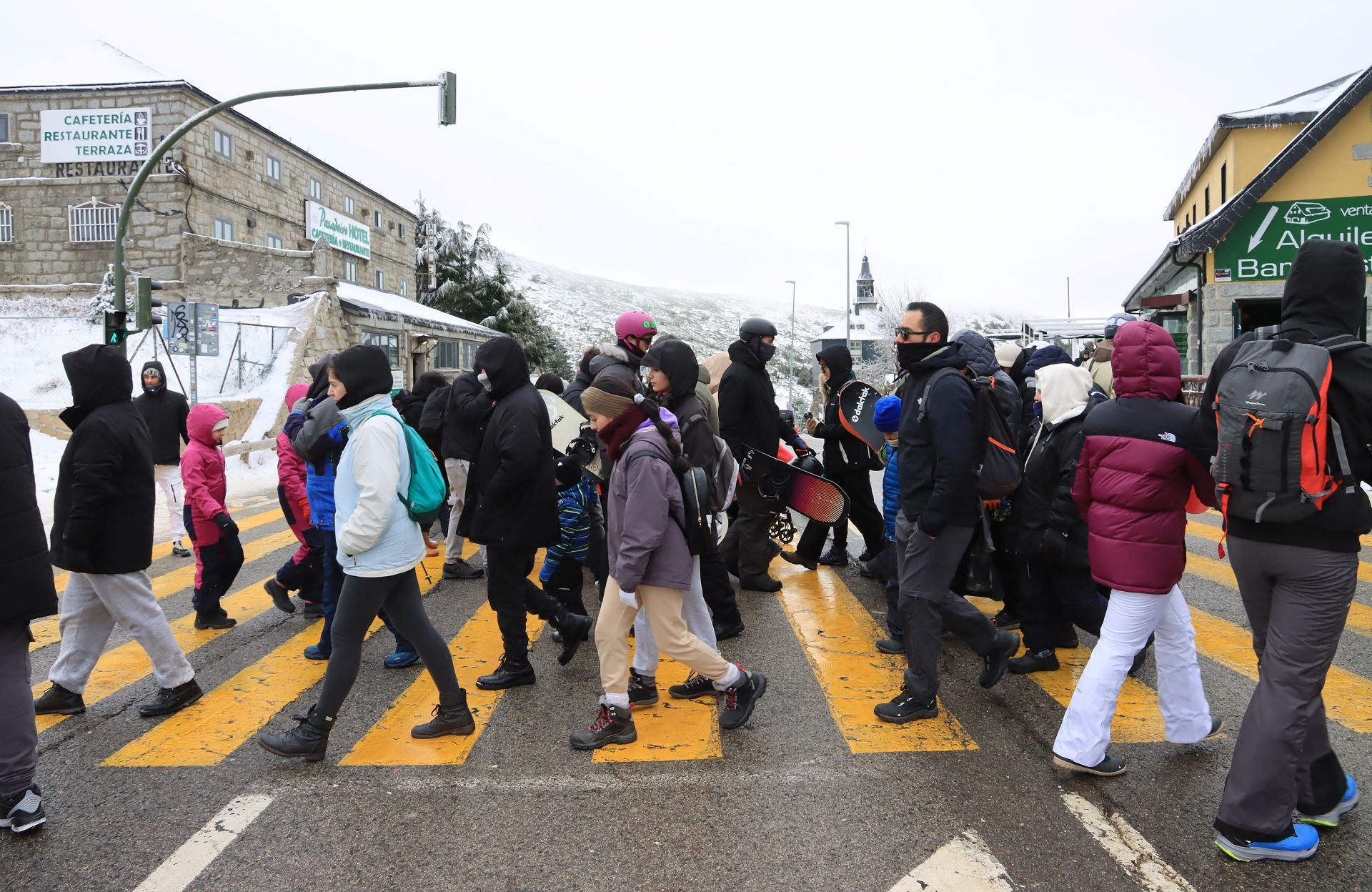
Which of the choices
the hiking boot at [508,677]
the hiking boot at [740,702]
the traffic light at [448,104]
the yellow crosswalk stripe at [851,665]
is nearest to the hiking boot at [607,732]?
the hiking boot at [740,702]

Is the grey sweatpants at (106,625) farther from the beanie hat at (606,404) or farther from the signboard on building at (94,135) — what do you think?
the signboard on building at (94,135)

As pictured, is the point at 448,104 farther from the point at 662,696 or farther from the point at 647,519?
the point at 647,519

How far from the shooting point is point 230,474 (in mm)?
15672

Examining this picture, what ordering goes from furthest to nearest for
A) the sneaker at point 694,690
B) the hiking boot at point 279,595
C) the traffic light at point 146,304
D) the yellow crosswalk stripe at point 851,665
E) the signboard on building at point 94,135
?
the signboard on building at point 94,135, the traffic light at point 146,304, the hiking boot at point 279,595, the sneaker at point 694,690, the yellow crosswalk stripe at point 851,665

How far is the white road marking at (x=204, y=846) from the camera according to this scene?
3049mm

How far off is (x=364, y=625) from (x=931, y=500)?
263 cm

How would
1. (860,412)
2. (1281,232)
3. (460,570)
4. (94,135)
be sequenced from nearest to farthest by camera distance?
1. (860,412)
2. (460,570)
3. (1281,232)
4. (94,135)

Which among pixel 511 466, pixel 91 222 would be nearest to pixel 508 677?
pixel 511 466

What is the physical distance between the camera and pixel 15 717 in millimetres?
3490

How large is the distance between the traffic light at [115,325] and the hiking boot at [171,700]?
11641 millimetres

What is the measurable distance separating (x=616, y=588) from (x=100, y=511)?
8.37 feet

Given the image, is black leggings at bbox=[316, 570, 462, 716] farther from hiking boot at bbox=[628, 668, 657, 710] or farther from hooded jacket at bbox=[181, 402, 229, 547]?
hooded jacket at bbox=[181, 402, 229, 547]

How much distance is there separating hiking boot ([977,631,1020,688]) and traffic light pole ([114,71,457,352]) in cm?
1295

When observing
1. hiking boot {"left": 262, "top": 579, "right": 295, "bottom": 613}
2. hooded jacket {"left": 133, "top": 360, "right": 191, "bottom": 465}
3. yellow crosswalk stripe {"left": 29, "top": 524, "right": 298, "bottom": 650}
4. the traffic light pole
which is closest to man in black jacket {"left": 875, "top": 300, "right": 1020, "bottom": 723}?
yellow crosswalk stripe {"left": 29, "top": 524, "right": 298, "bottom": 650}
